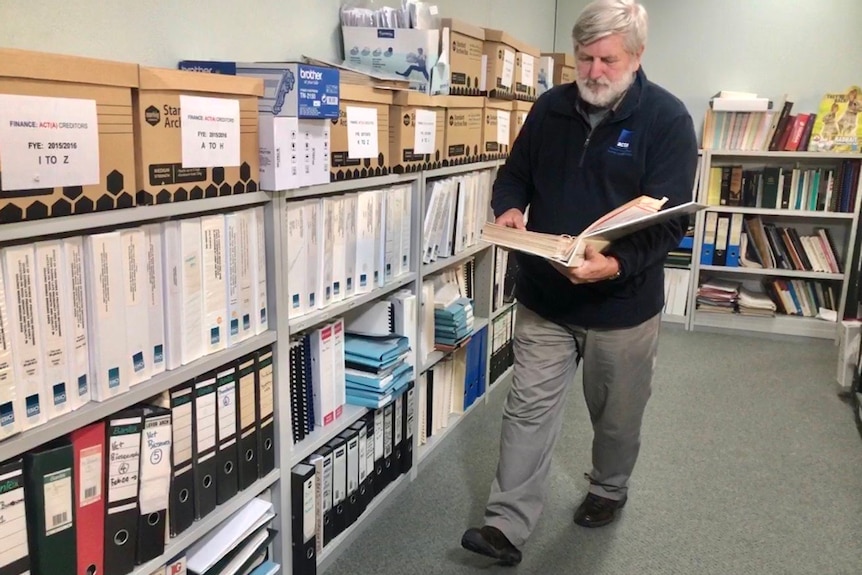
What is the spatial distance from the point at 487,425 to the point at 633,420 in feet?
3.20

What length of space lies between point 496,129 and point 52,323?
2156 mm

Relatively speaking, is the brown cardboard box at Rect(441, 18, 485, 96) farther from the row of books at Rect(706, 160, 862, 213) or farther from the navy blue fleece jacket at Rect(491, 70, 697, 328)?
the row of books at Rect(706, 160, 862, 213)

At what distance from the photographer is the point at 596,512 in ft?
7.41

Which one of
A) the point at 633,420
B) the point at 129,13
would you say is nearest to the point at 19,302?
the point at 129,13

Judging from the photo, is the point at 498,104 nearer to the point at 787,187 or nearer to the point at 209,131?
the point at 209,131

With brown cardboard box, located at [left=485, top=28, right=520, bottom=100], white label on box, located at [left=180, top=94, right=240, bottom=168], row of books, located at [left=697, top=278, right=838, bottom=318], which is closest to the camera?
white label on box, located at [left=180, top=94, right=240, bottom=168]

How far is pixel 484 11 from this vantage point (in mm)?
3502

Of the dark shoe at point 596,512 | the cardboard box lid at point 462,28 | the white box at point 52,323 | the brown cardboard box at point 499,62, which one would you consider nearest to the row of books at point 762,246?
the brown cardboard box at point 499,62

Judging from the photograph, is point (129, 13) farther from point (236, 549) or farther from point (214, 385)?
point (236, 549)

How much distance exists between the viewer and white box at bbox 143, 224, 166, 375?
1327 mm

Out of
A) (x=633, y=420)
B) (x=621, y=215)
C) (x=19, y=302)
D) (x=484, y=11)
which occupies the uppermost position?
(x=484, y=11)

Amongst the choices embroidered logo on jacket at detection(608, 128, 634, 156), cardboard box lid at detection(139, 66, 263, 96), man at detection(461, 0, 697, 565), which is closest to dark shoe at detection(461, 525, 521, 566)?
man at detection(461, 0, 697, 565)

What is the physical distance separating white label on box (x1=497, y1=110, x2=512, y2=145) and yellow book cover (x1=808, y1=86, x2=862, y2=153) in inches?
90.0

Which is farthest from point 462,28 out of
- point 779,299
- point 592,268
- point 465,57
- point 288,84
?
point 779,299
